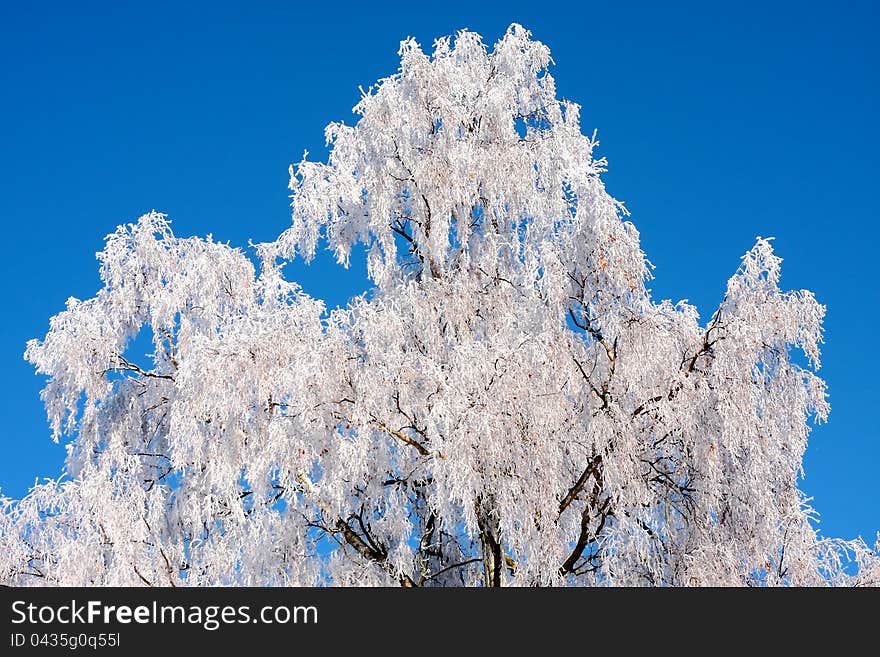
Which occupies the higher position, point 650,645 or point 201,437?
point 201,437

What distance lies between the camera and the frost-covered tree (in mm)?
8242

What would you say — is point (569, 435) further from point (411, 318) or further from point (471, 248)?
point (471, 248)

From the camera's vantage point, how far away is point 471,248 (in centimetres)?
1123

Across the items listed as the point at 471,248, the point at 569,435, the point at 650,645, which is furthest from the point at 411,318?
the point at 650,645

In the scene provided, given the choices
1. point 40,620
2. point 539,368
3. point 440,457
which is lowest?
point 40,620

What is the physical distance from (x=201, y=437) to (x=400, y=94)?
3918 mm

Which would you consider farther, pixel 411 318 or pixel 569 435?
pixel 411 318

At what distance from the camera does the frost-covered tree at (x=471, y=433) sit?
8.24 metres

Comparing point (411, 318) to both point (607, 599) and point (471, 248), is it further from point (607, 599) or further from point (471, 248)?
point (607, 599)

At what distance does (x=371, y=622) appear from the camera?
7113 millimetres

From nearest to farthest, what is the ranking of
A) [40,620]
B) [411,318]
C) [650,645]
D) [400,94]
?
1. [650,645]
2. [40,620]
3. [411,318]
4. [400,94]

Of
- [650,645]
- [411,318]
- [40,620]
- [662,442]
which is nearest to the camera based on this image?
[650,645]

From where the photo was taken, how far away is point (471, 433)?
25.6ft

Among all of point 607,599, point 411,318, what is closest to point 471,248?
point 411,318
